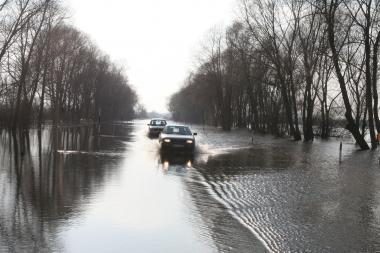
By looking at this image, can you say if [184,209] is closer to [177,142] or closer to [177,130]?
[177,142]

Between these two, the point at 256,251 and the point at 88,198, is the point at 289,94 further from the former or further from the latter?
the point at 256,251

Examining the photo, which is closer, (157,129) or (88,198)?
(88,198)

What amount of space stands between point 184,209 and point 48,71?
4696 centimetres

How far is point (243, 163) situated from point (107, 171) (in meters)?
6.38

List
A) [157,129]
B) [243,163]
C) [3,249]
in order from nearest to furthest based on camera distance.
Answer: [3,249] < [243,163] < [157,129]

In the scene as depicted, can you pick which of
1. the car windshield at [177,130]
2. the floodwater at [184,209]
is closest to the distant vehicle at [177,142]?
the car windshield at [177,130]

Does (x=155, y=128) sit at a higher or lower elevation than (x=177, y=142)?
higher

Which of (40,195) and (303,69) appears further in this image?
(303,69)

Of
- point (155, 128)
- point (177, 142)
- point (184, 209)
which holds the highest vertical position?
point (155, 128)

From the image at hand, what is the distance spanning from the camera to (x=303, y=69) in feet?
128

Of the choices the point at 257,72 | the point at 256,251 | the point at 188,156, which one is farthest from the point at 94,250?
the point at 257,72

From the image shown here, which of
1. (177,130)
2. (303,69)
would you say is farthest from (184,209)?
(303,69)

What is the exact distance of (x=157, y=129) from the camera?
4675cm

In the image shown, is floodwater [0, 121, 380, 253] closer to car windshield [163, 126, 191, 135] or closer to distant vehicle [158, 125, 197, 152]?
distant vehicle [158, 125, 197, 152]
